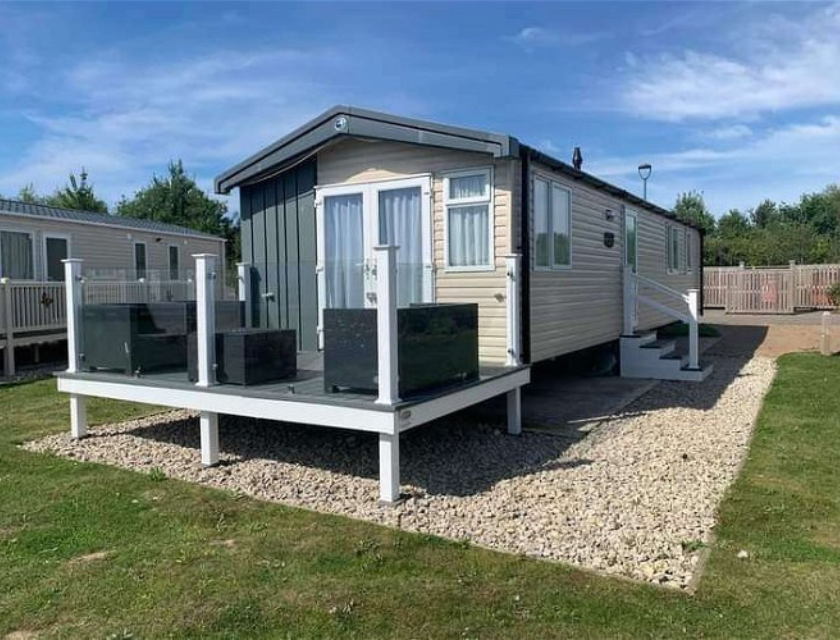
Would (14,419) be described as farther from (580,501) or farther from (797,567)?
(797,567)

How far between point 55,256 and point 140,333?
1056 cm

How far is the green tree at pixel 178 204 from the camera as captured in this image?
3647cm

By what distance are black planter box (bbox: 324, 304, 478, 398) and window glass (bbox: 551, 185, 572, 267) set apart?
9.95 feet

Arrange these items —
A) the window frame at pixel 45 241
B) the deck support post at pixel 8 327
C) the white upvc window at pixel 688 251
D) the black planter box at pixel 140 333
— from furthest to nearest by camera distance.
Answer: the white upvc window at pixel 688 251, the window frame at pixel 45 241, the deck support post at pixel 8 327, the black planter box at pixel 140 333

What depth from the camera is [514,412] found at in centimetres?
→ 670

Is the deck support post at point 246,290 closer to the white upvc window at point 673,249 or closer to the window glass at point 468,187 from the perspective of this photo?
the window glass at point 468,187

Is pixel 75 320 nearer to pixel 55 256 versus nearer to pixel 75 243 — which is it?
pixel 55 256

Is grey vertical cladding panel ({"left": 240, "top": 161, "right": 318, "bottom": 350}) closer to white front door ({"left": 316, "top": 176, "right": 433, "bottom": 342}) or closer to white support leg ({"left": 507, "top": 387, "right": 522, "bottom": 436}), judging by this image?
white front door ({"left": 316, "top": 176, "right": 433, "bottom": 342})

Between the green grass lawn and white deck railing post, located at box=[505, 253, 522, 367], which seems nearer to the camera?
the green grass lawn

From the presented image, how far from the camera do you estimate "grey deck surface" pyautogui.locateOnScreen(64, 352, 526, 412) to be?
4.84 meters

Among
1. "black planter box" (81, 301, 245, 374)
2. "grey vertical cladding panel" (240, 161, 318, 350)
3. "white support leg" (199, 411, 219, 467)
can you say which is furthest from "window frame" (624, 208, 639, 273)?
"white support leg" (199, 411, 219, 467)

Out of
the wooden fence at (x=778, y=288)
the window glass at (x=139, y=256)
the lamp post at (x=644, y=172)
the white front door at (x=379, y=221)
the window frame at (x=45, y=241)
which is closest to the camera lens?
the white front door at (x=379, y=221)

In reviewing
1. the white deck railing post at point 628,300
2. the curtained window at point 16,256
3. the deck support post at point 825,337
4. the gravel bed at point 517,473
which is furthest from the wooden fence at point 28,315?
the deck support post at point 825,337

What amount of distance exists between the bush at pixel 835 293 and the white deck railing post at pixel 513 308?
22.2 meters
